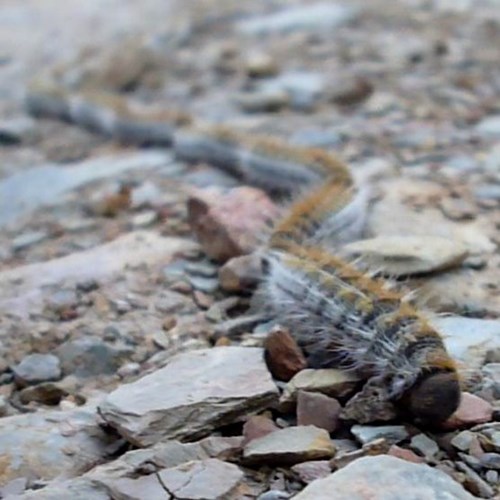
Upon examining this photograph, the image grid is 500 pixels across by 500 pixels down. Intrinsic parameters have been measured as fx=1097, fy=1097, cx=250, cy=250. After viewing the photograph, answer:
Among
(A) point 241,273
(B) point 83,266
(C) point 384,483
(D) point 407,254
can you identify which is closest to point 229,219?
(A) point 241,273

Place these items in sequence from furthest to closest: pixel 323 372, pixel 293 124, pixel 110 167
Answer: pixel 293 124 < pixel 110 167 < pixel 323 372

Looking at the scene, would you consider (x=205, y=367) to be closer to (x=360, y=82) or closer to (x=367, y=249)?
(x=367, y=249)

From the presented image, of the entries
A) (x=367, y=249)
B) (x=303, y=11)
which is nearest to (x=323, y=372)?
(x=367, y=249)

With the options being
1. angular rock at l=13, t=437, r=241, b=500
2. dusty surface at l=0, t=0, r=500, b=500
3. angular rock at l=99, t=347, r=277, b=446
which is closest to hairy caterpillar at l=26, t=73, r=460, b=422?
dusty surface at l=0, t=0, r=500, b=500

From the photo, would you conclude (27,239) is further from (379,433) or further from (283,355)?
(379,433)

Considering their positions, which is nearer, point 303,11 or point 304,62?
point 304,62

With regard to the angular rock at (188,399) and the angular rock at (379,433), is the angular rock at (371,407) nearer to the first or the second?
the angular rock at (379,433)

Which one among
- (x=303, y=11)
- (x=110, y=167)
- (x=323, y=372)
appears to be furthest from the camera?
(x=303, y=11)
